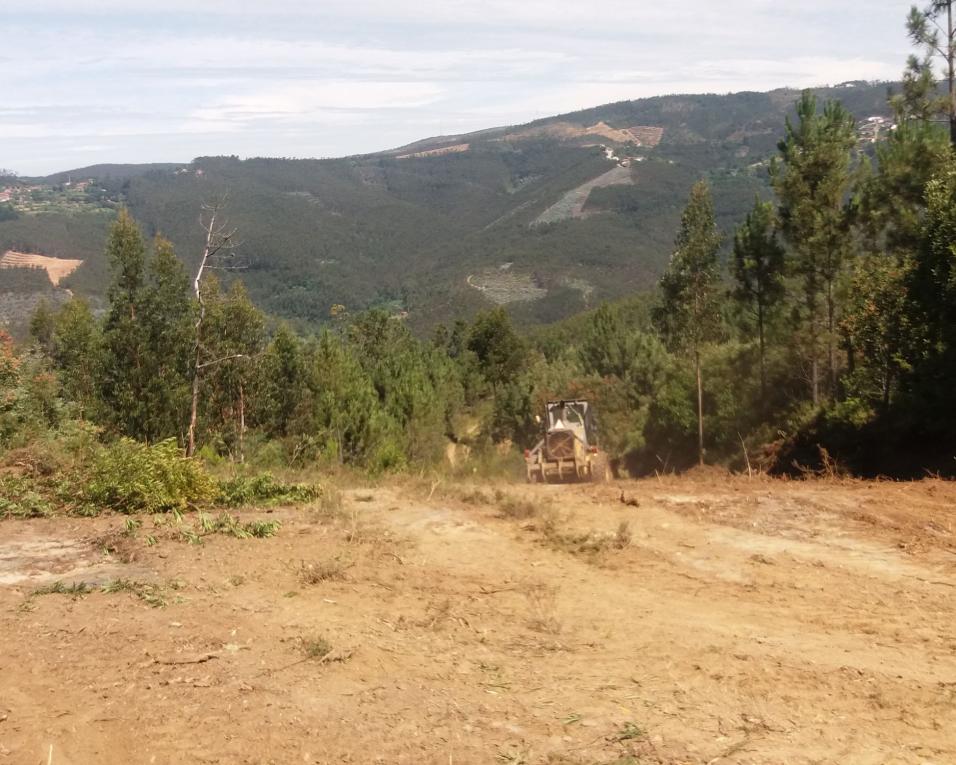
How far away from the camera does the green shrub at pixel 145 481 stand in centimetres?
865

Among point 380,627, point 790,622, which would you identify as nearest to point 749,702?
point 790,622

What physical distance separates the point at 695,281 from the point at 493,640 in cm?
1941

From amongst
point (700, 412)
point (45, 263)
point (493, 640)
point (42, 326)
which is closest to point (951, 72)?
point (700, 412)

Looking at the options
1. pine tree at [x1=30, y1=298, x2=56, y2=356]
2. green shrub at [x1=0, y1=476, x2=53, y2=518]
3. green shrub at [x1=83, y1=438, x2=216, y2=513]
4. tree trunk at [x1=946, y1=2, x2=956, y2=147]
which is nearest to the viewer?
green shrub at [x1=0, y1=476, x2=53, y2=518]

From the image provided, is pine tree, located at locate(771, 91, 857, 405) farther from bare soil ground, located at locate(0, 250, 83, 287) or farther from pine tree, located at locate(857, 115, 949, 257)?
bare soil ground, located at locate(0, 250, 83, 287)

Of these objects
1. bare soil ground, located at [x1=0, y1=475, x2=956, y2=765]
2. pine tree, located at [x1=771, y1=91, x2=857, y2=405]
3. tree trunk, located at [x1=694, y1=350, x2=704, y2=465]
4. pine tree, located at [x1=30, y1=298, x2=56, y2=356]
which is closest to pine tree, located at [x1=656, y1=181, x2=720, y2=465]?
tree trunk, located at [x1=694, y1=350, x2=704, y2=465]

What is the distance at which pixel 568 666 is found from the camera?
17.2 ft

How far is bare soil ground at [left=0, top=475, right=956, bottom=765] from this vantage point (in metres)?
4.32

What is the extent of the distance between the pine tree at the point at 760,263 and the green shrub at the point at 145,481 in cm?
1678

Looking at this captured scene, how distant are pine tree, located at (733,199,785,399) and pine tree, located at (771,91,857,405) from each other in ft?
2.61

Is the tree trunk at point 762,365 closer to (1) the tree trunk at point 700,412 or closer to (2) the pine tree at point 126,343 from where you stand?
(1) the tree trunk at point 700,412

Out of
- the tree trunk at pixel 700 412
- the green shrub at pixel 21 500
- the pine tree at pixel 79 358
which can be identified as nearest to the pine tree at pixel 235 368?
the pine tree at pixel 79 358

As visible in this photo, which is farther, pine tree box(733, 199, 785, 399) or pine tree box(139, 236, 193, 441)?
pine tree box(733, 199, 785, 399)

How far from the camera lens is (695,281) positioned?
2338 centimetres
